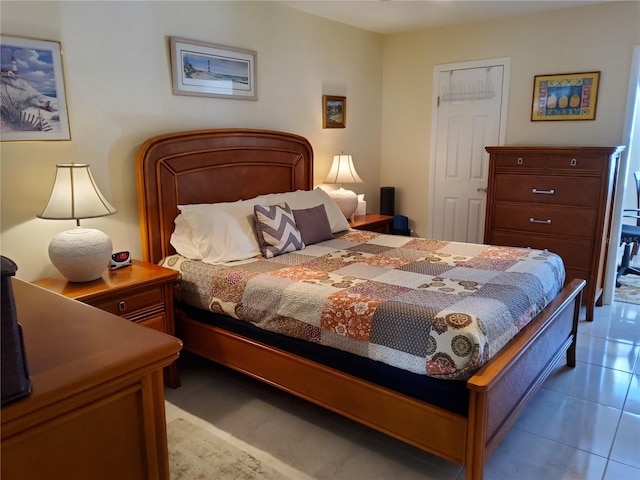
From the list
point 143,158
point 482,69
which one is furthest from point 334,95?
point 143,158

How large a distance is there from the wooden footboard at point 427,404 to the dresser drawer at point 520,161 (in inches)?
52.5

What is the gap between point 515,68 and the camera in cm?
422

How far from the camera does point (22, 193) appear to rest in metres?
2.45

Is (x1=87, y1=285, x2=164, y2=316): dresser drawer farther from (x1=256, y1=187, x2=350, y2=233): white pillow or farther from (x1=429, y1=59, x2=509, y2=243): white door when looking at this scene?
(x1=429, y1=59, x2=509, y2=243): white door

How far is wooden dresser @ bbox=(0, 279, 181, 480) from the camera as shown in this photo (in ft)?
2.64

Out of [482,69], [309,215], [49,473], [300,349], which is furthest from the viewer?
[482,69]

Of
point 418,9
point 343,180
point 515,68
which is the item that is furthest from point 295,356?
point 515,68

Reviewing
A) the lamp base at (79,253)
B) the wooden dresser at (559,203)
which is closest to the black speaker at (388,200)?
the wooden dresser at (559,203)

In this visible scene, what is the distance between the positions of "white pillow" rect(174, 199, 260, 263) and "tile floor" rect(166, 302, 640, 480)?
757mm

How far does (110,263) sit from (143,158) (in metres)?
0.67

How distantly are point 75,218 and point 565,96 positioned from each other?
12.6 feet

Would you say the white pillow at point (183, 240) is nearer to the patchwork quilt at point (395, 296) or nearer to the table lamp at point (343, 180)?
the patchwork quilt at point (395, 296)

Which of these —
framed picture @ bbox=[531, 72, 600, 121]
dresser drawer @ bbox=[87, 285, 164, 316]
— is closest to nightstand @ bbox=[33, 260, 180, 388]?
dresser drawer @ bbox=[87, 285, 164, 316]

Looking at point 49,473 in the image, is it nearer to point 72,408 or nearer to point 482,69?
point 72,408
